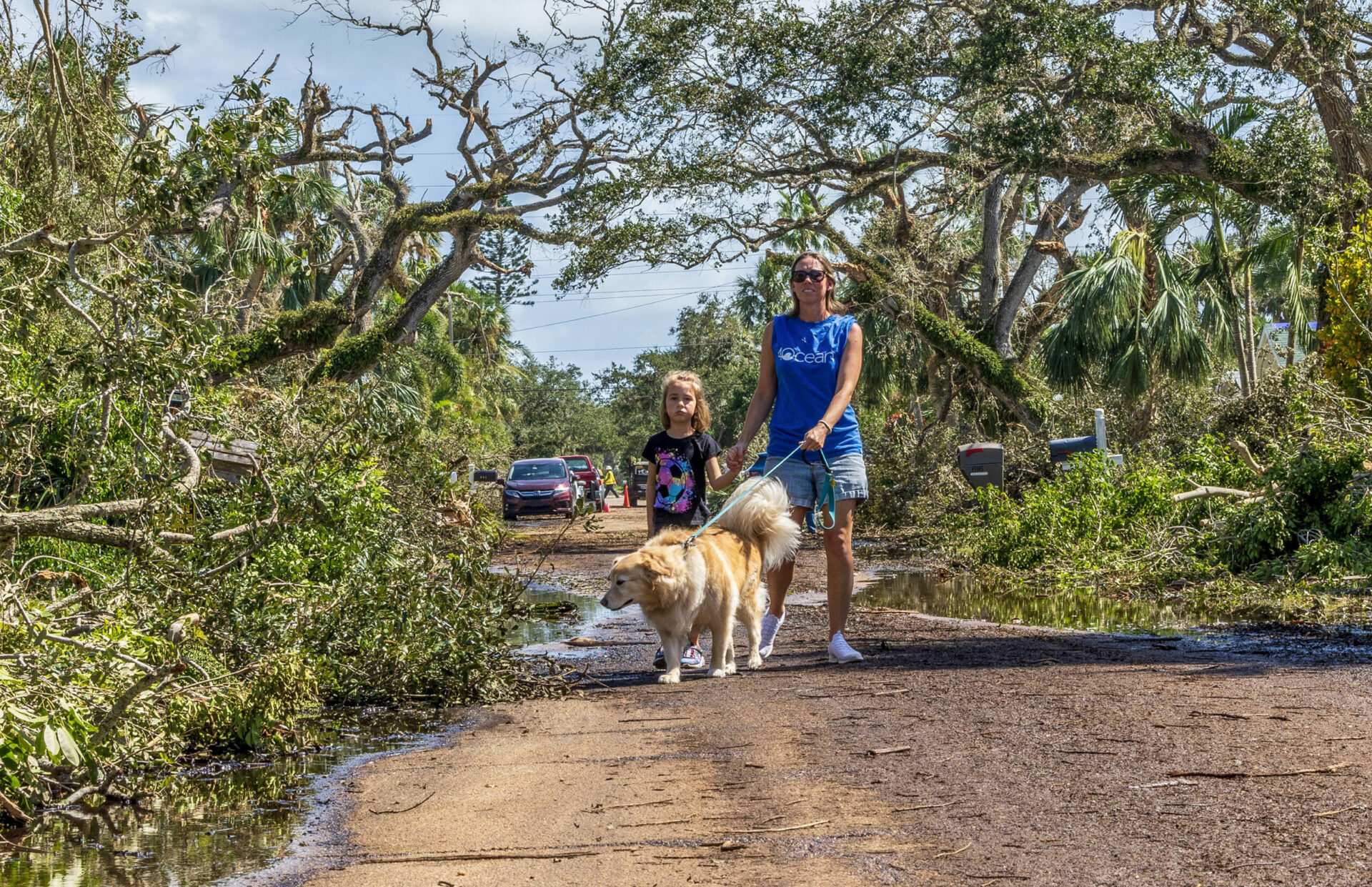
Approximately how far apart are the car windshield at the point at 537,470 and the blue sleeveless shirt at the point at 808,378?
1149 inches

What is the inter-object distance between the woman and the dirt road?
0.78 meters

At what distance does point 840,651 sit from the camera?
7406 mm

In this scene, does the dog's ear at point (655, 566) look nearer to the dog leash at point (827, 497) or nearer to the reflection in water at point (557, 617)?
the dog leash at point (827, 497)

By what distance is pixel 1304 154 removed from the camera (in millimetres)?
15289

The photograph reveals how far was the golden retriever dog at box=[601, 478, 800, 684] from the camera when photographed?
257 inches

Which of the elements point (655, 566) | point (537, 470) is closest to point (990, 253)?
point (537, 470)

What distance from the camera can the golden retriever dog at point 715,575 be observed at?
6.54 meters

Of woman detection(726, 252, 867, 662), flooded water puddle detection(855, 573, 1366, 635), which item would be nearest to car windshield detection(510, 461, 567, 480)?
flooded water puddle detection(855, 573, 1366, 635)

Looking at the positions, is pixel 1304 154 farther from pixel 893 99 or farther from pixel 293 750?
pixel 293 750

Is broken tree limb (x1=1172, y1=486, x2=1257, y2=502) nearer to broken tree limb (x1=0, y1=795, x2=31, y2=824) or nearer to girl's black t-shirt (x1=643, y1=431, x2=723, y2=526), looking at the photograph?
girl's black t-shirt (x1=643, y1=431, x2=723, y2=526)

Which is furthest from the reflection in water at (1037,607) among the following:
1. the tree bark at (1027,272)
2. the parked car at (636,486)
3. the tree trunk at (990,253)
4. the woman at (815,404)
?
the parked car at (636,486)

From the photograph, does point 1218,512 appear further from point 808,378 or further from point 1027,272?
point 1027,272

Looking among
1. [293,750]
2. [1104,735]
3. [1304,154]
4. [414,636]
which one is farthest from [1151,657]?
[1304,154]

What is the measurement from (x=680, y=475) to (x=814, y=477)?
3.02ft
